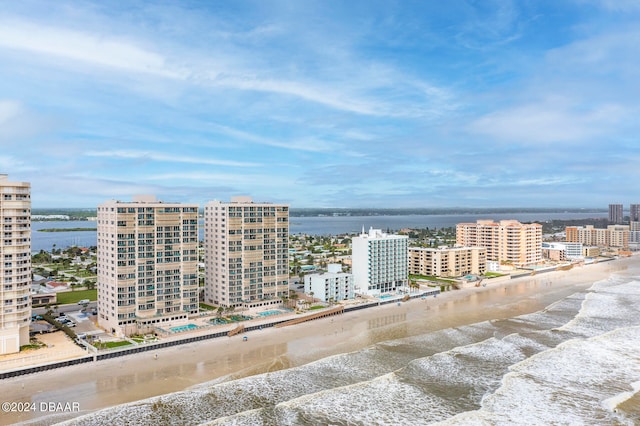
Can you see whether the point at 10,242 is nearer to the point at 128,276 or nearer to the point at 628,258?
the point at 128,276

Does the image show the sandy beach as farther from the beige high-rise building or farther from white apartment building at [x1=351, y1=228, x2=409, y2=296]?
the beige high-rise building

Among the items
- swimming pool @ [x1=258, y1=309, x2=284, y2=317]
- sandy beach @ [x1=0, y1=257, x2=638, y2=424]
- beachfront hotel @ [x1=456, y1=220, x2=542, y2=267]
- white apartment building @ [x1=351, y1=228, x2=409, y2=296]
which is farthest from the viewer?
beachfront hotel @ [x1=456, y1=220, x2=542, y2=267]

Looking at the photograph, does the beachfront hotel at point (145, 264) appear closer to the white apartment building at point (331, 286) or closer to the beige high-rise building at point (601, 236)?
the white apartment building at point (331, 286)

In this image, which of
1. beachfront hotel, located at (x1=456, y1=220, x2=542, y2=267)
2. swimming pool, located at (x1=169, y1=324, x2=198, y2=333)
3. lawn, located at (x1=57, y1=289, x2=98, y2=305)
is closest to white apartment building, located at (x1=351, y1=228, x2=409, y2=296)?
swimming pool, located at (x1=169, y1=324, x2=198, y2=333)

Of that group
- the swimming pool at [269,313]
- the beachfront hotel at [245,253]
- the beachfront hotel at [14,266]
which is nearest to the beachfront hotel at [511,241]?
the beachfront hotel at [245,253]

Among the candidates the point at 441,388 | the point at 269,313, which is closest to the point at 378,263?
the point at 269,313

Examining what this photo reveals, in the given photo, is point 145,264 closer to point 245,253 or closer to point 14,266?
point 14,266
